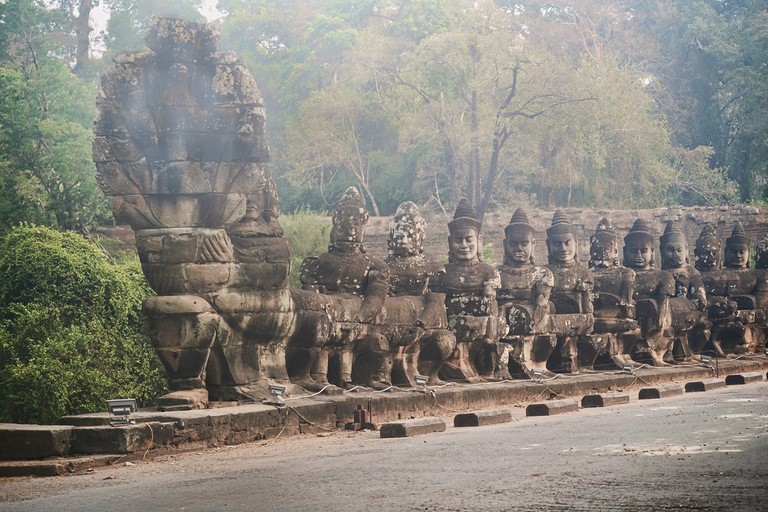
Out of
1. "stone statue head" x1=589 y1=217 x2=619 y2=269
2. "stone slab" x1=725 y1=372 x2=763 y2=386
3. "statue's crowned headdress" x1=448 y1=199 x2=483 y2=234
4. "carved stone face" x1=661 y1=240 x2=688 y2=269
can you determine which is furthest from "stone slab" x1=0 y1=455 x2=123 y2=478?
"carved stone face" x1=661 y1=240 x2=688 y2=269

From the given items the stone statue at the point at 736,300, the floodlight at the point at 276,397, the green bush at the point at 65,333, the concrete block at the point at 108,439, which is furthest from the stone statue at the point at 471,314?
the stone statue at the point at 736,300

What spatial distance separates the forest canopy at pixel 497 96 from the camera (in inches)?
1772

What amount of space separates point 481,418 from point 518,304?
6064 mm

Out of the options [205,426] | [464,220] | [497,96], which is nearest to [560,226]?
[464,220]

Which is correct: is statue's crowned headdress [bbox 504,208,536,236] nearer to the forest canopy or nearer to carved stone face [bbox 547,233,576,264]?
carved stone face [bbox 547,233,576,264]

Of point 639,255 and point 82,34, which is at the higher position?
point 82,34

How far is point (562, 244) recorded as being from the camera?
71.8ft

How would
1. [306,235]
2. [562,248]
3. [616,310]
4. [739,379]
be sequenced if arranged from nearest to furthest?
[739,379] < [562,248] < [616,310] < [306,235]

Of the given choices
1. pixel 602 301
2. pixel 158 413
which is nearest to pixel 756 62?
pixel 602 301

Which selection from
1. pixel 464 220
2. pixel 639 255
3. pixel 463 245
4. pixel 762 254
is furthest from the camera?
pixel 762 254

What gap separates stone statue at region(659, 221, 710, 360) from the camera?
24.8m

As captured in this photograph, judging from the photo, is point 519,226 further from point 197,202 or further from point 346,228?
point 197,202

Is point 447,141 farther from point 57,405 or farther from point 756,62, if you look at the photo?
point 57,405

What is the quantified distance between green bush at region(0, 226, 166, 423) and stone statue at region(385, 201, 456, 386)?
2.90 m
